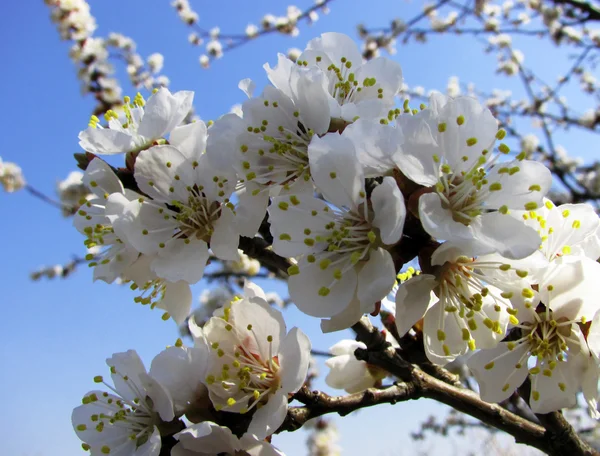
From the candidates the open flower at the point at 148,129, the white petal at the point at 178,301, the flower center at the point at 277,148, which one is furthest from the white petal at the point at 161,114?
the white petal at the point at 178,301

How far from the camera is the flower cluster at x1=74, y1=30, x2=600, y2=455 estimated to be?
0.88 meters

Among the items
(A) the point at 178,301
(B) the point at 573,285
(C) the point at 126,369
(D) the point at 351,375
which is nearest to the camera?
(B) the point at 573,285

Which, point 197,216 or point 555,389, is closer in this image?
point 555,389

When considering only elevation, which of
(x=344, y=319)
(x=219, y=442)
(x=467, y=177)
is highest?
(x=467, y=177)

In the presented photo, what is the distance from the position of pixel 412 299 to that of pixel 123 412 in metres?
0.70

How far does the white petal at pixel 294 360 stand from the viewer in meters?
1.02

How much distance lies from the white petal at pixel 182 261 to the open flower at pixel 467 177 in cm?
51

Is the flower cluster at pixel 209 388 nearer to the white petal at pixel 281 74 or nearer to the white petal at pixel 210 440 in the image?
the white petal at pixel 210 440

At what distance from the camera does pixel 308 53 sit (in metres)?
1.27

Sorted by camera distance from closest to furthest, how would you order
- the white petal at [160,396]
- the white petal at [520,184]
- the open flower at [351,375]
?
the white petal at [520,184] < the white petal at [160,396] < the open flower at [351,375]

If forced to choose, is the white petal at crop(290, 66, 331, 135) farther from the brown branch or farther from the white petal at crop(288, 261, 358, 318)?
the brown branch

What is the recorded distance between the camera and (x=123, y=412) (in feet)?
3.66

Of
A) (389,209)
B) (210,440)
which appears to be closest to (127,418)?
(210,440)

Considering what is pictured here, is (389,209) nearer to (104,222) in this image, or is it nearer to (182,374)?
(182,374)
